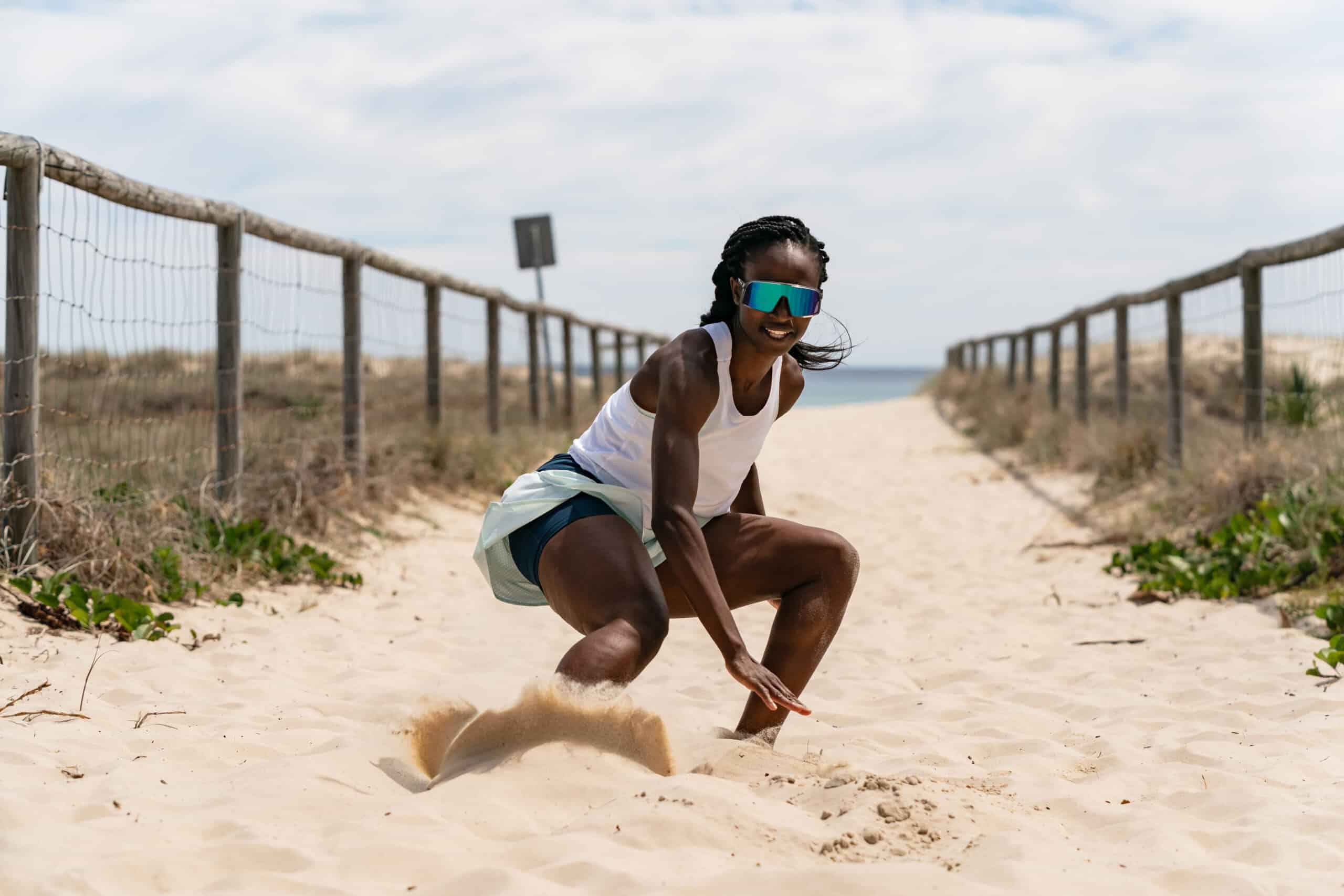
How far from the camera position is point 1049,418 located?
1220 cm

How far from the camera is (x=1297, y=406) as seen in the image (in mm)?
7047

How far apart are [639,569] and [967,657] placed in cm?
206

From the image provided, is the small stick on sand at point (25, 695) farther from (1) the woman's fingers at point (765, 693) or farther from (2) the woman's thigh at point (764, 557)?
(1) the woman's fingers at point (765, 693)

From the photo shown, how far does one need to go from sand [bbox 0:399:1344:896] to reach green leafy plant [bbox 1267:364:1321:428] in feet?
7.35

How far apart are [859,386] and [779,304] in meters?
76.9

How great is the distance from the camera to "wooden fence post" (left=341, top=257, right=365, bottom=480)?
6965 mm

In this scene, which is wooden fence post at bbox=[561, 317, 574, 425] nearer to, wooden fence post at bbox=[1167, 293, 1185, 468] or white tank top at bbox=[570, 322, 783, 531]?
wooden fence post at bbox=[1167, 293, 1185, 468]

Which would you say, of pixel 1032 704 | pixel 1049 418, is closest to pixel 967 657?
pixel 1032 704

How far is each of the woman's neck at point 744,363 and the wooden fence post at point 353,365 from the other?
434cm

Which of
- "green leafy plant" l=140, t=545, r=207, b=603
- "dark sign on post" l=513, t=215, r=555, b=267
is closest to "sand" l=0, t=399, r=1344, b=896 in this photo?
"green leafy plant" l=140, t=545, r=207, b=603

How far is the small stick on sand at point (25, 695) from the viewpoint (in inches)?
115

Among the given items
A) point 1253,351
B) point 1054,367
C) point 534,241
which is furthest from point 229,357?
point 1054,367

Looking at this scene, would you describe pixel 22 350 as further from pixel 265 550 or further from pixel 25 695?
pixel 25 695

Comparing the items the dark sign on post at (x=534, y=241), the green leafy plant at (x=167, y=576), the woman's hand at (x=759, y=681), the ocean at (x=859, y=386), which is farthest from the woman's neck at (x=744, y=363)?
the ocean at (x=859, y=386)
